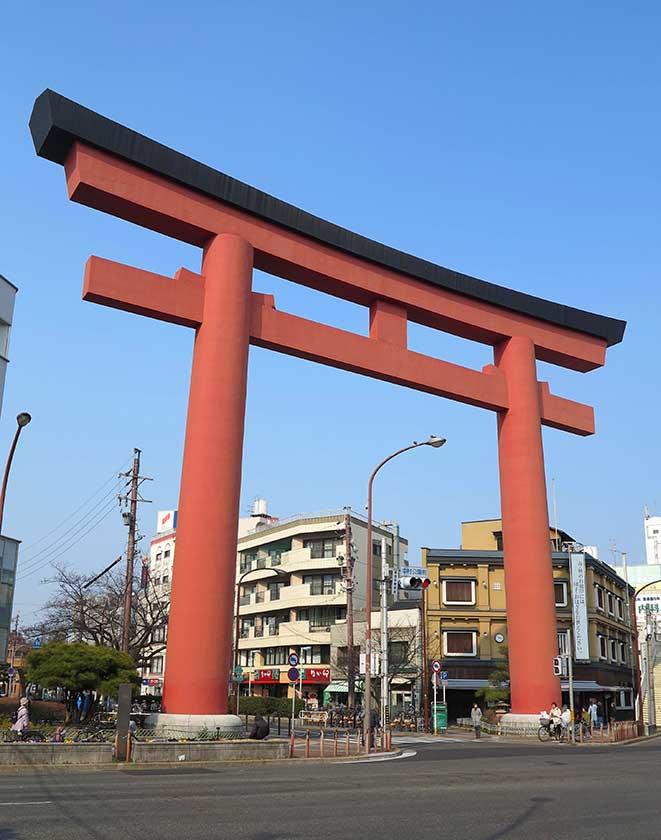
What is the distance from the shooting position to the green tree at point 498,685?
44562mm

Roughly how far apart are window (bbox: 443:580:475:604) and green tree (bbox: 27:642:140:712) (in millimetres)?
30898

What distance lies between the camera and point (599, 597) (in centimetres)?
5447

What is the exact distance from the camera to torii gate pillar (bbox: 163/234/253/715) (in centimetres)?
2200

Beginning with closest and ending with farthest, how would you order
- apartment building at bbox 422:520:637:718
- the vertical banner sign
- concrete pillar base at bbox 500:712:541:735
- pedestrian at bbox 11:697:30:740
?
pedestrian at bbox 11:697:30:740
concrete pillar base at bbox 500:712:541:735
the vertical banner sign
apartment building at bbox 422:520:637:718

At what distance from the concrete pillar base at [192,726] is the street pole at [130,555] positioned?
39.0ft

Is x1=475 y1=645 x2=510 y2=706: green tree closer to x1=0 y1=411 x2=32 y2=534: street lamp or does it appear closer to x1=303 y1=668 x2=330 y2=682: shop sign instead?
x1=303 y1=668 x2=330 y2=682: shop sign

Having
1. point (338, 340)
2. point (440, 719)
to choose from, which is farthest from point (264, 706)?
point (338, 340)

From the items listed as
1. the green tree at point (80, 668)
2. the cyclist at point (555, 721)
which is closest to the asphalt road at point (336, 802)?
the green tree at point (80, 668)

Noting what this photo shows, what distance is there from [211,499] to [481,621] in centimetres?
3270

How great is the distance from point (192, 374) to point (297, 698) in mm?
41215

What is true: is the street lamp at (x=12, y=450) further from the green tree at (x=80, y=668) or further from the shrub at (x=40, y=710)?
the shrub at (x=40, y=710)

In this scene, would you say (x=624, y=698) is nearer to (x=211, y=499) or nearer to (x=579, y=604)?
(x=579, y=604)

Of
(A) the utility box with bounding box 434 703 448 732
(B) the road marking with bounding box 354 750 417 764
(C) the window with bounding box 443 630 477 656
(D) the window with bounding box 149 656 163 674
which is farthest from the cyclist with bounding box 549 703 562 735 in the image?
(D) the window with bounding box 149 656 163 674

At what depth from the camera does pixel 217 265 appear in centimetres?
2462
